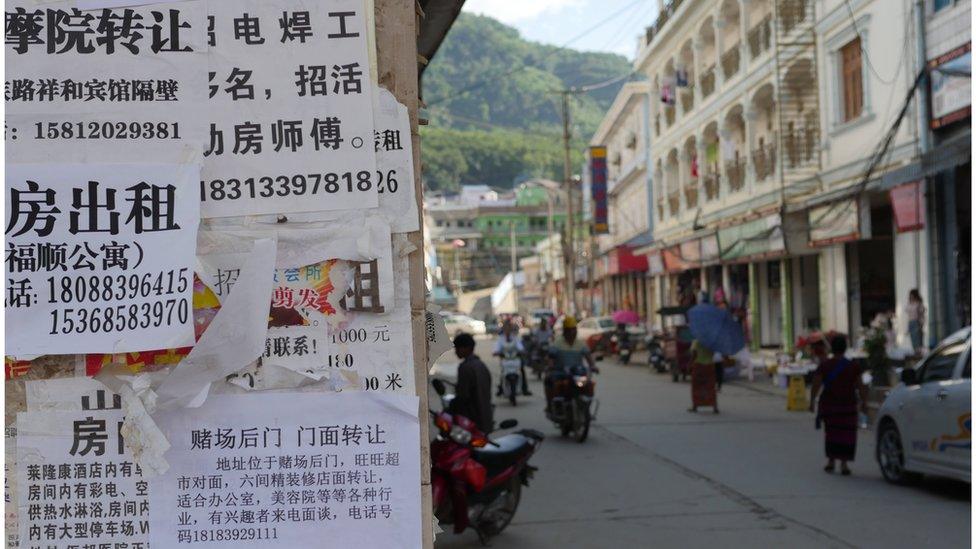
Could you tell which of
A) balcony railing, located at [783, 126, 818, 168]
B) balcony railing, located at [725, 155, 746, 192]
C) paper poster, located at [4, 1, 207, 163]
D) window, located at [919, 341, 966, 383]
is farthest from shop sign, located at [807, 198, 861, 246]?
paper poster, located at [4, 1, 207, 163]

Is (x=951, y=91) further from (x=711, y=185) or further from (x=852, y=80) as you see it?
(x=711, y=185)

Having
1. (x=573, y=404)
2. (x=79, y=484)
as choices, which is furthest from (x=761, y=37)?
(x=79, y=484)

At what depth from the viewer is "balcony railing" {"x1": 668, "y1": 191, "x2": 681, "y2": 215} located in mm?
38506

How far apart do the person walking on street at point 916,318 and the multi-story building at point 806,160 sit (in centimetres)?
33

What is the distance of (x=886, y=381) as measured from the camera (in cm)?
1564

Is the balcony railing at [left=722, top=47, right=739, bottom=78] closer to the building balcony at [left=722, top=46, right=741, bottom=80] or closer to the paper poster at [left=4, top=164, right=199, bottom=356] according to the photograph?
the building balcony at [left=722, top=46, right=741, bottom=80]

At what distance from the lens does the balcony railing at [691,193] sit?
1405 inches

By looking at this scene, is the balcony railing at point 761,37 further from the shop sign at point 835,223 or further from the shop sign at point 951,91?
the shop sign at point 951,91

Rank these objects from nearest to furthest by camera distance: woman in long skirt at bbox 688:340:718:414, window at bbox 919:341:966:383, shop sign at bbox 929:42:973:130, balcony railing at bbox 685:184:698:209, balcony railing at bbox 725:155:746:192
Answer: window at bbox 919:341:966:383 → shop sign at bbox 929:42:973:130 → woman in long skirt at bbox 688:340:718:414 → balcony railing at bbox 725:155:746:192 → balcony railing at bbox 685:184:698:209

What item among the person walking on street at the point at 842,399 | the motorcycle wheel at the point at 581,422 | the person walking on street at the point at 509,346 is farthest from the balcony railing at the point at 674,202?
the person walking on street at the point at 842,399

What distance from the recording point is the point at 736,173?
30172 millimetres

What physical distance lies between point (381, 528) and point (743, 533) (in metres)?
5.40

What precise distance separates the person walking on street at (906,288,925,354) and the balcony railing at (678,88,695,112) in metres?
17.7

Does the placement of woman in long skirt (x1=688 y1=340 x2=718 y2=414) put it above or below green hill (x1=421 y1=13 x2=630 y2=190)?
below
